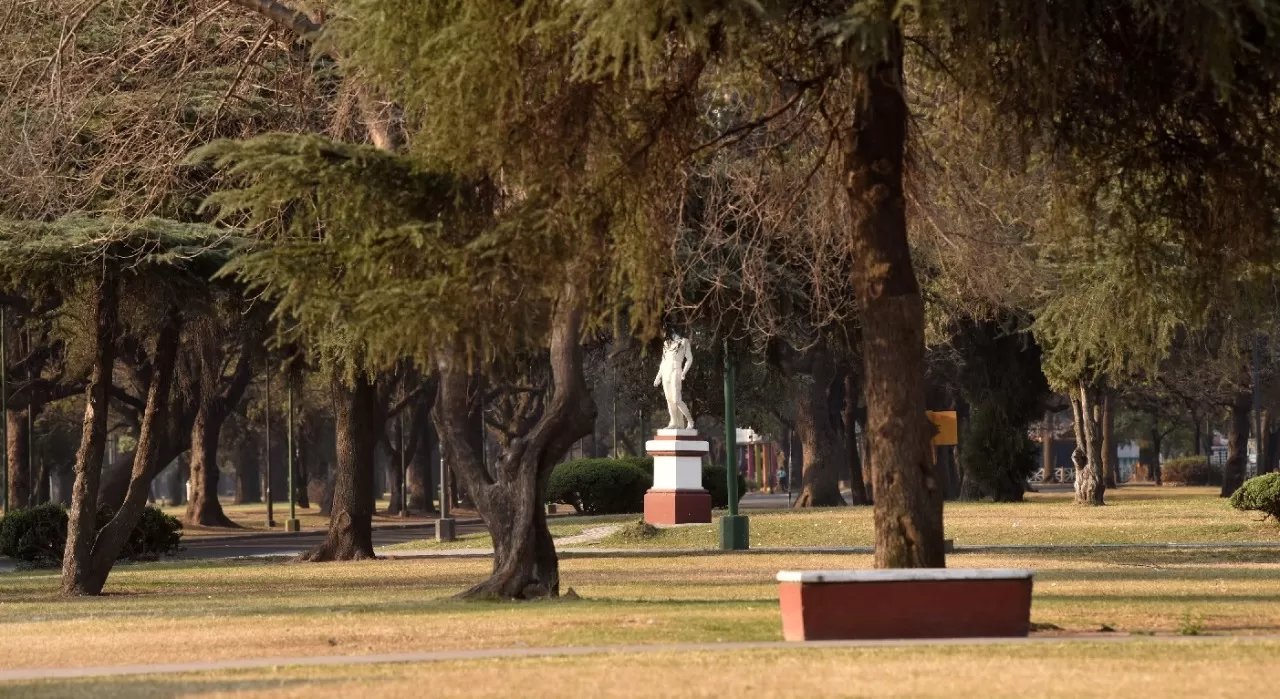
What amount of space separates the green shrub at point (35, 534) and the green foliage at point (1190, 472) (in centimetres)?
7080

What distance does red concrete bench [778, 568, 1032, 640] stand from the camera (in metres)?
15.4

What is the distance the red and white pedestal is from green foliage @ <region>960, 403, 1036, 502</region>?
12771mm

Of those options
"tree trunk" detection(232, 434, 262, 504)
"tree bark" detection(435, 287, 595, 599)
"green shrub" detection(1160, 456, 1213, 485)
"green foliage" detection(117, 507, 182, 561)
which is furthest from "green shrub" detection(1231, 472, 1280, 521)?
"green shrub" detection(1160, 456, 1213, 485)

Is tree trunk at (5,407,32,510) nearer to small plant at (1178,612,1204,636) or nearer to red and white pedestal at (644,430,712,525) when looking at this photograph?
red and white pedestal at (644,430,712,525)

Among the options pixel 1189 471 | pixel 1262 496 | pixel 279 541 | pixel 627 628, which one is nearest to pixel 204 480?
pixel 279 541

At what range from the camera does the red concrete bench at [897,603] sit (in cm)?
1537

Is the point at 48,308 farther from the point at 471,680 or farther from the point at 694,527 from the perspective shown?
the point at 471,680

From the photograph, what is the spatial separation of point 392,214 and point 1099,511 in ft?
90.2

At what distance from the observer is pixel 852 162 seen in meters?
17.1

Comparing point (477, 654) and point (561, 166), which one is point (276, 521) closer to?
point (561, 166)

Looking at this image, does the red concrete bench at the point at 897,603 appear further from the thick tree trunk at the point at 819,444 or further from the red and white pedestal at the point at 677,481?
the thick tree trunk at the point at 819,444

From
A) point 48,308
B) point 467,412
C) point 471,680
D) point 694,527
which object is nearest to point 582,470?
point 694,527

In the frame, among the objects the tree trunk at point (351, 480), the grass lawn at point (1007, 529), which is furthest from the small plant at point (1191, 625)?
the tree trunk at point (351, 480)

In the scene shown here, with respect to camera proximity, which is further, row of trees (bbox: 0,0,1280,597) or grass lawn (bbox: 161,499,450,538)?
grass lawn (bbox: 161,499,450,538)
